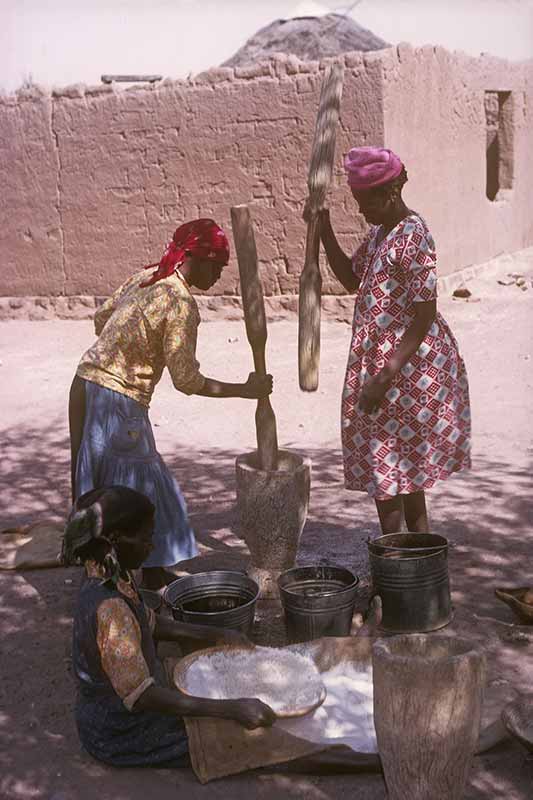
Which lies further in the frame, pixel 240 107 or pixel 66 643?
pixel 240 107

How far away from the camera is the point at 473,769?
299cm

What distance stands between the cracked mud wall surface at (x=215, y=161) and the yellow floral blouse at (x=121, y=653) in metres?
6.88

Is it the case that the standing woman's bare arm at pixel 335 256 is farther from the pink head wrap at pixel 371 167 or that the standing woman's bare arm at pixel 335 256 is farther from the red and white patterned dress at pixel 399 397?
the pink head wrap at pixel 371 167

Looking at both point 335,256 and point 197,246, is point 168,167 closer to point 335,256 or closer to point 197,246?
point 335,256

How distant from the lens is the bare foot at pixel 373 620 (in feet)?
12.1

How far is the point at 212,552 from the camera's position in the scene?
4.95 m

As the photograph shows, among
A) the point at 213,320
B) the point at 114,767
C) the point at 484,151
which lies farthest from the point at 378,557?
the point at 484,151

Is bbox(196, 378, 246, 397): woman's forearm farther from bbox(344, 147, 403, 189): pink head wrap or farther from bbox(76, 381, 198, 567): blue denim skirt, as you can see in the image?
bbox(344, 147, 403, 189): pink head wrap

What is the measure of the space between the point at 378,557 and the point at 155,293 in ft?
4.32

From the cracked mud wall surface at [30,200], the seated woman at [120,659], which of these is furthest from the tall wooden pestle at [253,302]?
the cracked mud wall surface at [30,200]

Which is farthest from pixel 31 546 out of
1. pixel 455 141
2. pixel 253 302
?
pixel 455 141

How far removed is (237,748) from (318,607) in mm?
764

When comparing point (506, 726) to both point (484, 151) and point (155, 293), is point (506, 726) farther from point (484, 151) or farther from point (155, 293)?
point (484, 151)

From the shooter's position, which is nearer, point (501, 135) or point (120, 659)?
point (120, 659)
